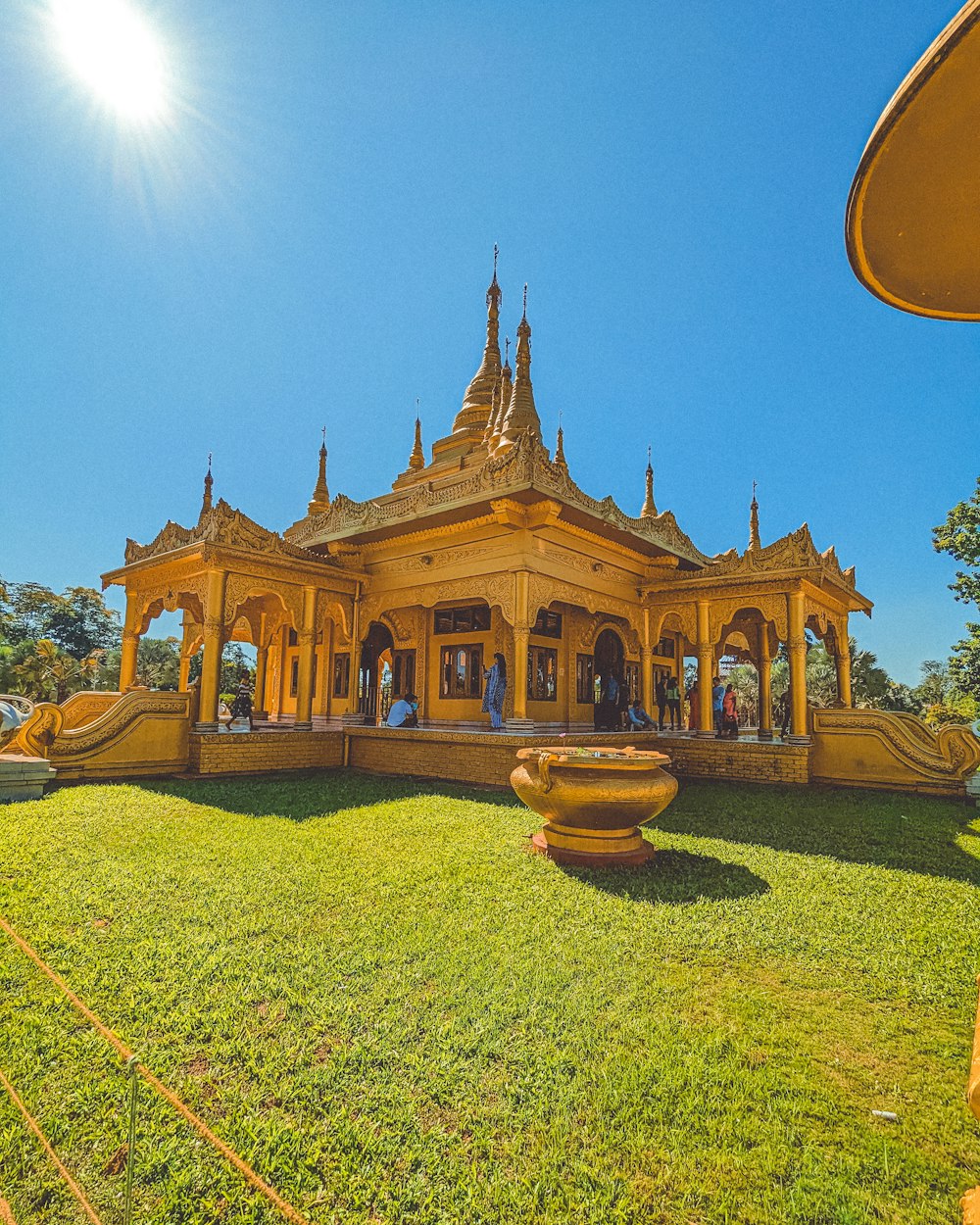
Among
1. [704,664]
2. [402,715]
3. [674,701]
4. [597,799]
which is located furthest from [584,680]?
[597,799]

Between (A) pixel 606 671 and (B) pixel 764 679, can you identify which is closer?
(A) pixel 606 671

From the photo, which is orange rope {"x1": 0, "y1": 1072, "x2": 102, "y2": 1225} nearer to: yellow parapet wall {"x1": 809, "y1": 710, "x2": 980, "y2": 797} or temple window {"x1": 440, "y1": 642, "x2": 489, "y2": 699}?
yellow parapet wall {"x1": 809, "y1": 710, "x2": 980, "y2": 797}

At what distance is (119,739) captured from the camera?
34.9 ft

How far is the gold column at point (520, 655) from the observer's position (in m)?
11.2

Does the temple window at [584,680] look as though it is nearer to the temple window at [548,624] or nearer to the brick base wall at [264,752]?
the temple window at [548,624]

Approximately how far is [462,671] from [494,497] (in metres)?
5.67

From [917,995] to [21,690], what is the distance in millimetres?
34235

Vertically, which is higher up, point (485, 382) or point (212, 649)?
point (485, 382)

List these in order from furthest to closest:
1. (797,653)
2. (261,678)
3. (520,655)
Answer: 1. (261,678)
2. (797,653)
3. (520,655)

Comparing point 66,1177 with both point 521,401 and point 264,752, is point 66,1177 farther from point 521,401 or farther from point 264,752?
point 521,401

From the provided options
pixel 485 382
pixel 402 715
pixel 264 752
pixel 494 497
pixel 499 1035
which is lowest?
pixel 499 1035

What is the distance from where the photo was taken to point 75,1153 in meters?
2.24

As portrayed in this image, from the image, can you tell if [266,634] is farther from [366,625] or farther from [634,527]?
[634,527]

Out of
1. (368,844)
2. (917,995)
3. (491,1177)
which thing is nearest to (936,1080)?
(917,995)
